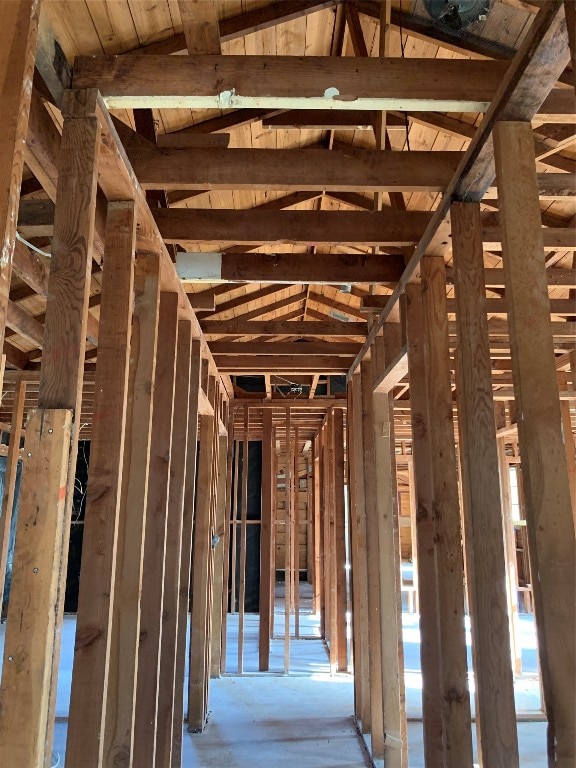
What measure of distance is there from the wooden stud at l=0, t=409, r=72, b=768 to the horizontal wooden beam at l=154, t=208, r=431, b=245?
1.71m

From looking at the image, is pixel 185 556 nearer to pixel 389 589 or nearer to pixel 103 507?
pixel 389 589

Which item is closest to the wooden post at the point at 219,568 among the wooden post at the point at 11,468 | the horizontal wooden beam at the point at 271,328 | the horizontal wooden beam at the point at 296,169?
the horizontal wooden beam at the point at 271,328

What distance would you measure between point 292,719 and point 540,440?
13.8 ft

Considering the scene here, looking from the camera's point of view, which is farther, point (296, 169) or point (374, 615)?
point (374, 615)

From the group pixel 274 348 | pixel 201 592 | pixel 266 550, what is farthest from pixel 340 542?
pixel 274 348

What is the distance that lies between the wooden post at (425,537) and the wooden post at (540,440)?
3.25 ft

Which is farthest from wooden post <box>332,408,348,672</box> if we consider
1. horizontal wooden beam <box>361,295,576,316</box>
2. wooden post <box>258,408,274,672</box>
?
horizontal wooden beam <box>361,295,576,316</box>

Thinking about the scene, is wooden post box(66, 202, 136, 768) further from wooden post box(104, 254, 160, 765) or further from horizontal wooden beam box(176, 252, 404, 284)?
horizontal wooden beam box(176, 252, 404, 284)

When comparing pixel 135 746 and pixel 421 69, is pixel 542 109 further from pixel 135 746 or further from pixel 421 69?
pixel 135 746

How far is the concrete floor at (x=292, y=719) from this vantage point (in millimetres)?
4012

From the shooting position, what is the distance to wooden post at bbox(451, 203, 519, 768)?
1.94 metres

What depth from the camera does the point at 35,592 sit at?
160cm

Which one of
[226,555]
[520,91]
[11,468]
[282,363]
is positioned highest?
[282,363]

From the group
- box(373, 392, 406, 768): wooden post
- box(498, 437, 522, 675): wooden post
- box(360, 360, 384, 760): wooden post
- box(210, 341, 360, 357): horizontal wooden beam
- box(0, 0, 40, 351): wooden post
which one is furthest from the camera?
box(498, 437, 522, 675): wooden post
